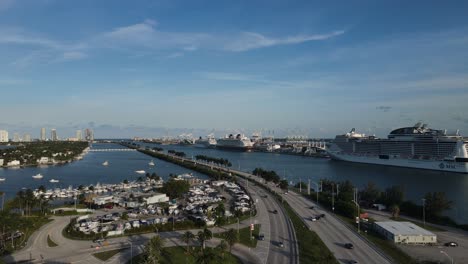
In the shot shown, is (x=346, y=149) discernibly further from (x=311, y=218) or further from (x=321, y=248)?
(x=321, y=248)

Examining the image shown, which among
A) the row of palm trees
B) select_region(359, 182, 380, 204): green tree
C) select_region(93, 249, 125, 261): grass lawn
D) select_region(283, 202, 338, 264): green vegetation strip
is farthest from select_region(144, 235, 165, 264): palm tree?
select_region(359, 182, 380, 204): green tree

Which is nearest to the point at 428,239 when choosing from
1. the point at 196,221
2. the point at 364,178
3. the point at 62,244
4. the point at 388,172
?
the point at 196,221

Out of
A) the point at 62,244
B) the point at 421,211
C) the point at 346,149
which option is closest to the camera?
the point at 62,244

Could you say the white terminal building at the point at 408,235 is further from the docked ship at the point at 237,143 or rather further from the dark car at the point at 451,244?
the docked ship at the point at 237,143

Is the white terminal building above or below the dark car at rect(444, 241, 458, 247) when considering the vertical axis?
above

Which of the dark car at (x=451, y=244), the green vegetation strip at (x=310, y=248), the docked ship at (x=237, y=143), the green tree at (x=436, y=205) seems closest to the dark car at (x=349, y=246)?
the green vegetation strip at (x=310, y=248)

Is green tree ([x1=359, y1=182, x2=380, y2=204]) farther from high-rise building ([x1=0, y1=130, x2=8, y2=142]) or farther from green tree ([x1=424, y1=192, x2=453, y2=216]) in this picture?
high-rise building ([x1=0, y1=130, x2=8, y2=142])

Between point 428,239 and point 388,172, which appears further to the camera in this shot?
point 388,172
